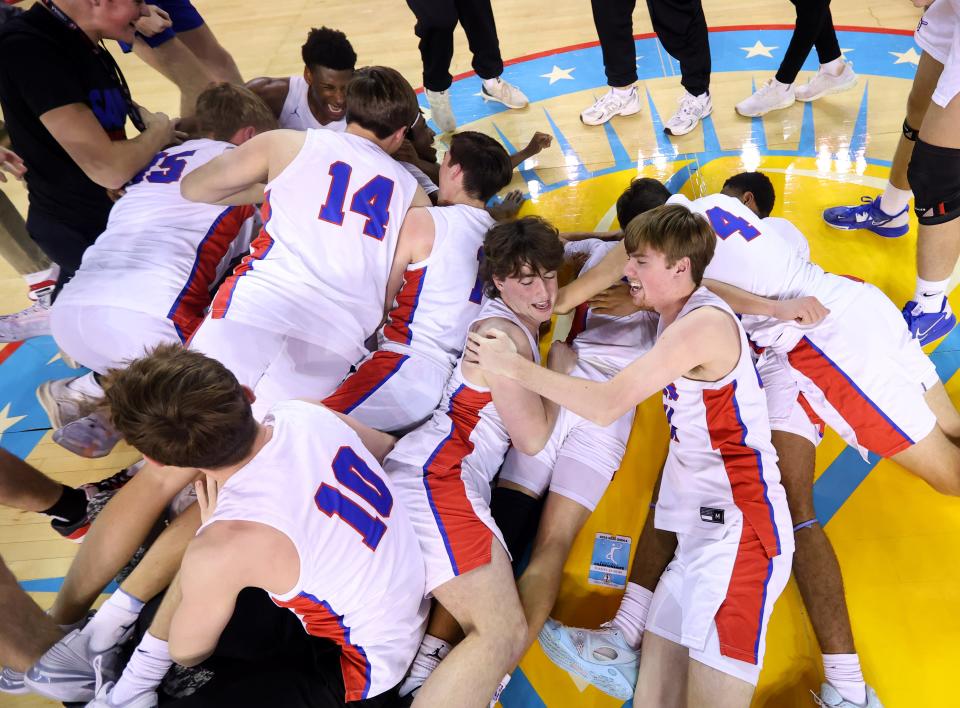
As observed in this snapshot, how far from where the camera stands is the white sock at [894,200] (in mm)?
3762

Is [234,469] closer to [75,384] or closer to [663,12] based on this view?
[75,384]

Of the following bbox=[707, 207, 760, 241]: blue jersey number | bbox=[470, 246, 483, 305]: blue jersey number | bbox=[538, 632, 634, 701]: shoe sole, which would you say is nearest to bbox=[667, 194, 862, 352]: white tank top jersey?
bbox=[707, 207, 760, 241]: blue jersey number

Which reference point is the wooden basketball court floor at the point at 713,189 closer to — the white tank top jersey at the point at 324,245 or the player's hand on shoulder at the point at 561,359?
the player's hand on shoulder at the point at 561,359

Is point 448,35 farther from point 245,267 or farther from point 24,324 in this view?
point 24,324

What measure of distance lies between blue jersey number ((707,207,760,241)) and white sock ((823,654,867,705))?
1.60m

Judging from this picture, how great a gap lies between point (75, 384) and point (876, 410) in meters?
3.84

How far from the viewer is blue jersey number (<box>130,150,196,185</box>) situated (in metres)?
3.37

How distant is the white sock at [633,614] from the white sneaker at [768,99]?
11.8 feet

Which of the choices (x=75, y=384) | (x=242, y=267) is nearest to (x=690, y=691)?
(x=242, y=267)

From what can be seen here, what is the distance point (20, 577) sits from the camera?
3.12 m

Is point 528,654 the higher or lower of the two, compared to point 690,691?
lower

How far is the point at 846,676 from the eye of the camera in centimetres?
Result: 239

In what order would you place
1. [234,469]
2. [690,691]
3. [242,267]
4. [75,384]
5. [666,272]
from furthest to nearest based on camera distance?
[75,384] < [242,267] < [666,272] < [690,691] < [234,469]

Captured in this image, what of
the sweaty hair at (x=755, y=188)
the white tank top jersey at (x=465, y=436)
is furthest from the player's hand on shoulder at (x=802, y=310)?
the white tank top jersey at (x=465, y=436)
